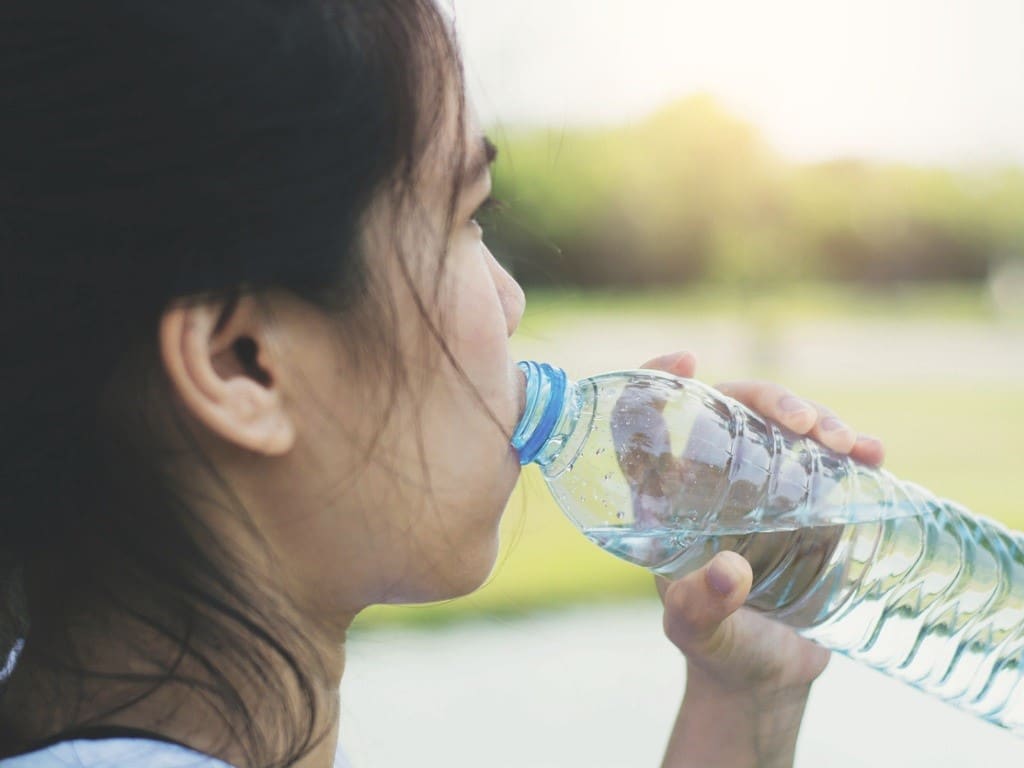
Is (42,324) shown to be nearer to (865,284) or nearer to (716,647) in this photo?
(716,647)

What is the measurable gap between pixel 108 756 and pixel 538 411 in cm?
39

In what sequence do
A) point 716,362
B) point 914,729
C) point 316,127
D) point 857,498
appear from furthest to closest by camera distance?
point 716,362, point 914,729, point 857,498, point 316,127

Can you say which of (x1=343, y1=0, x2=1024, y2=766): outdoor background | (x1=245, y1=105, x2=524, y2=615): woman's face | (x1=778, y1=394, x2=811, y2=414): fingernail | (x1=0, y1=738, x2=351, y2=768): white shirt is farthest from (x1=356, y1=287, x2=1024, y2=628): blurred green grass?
(x1=0, y1=738, x2=351, y2=768): white shirt

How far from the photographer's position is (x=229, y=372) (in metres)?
0.82

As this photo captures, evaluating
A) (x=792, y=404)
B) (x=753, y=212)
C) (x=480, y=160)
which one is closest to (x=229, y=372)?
(x=480, y=160)

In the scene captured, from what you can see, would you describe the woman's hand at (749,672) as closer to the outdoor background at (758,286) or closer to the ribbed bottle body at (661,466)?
→ the ribbed bottle body at (661,466)

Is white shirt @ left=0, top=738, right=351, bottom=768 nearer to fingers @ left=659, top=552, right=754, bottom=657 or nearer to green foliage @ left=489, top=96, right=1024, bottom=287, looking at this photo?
fingers @ left=659, top=552, right=754, bottom=657

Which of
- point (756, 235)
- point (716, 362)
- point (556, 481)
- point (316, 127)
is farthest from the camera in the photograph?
point (756, 235)

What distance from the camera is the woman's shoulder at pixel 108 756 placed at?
0.78m

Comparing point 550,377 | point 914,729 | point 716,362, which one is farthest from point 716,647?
point 716,362

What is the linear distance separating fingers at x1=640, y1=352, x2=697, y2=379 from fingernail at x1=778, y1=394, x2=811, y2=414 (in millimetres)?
89

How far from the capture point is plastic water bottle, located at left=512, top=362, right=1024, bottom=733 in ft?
3.60

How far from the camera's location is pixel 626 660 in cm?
318

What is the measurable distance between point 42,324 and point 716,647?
0.68m
